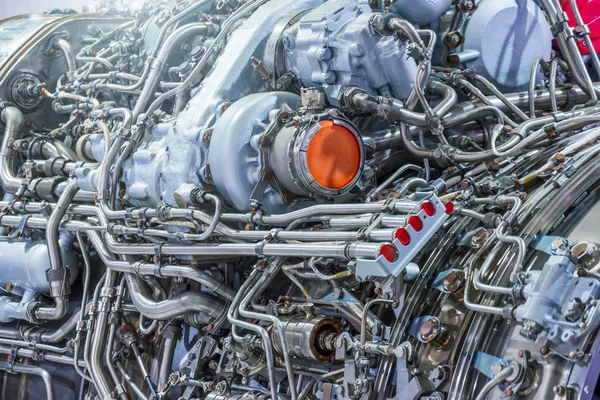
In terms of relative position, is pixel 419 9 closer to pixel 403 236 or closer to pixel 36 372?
pixel 403 236

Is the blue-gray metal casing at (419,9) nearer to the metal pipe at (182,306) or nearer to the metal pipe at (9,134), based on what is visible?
the metal pipe at (182,306)

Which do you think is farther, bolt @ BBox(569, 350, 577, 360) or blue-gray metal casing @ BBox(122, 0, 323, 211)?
blue-gray metal casing @ BBox(122, 0, 323, 211)

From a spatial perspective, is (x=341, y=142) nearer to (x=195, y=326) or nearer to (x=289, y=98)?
(x=289, y=98)

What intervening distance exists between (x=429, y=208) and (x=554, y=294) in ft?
1.61

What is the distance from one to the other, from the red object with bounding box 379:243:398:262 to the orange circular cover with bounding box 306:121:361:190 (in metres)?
0.53

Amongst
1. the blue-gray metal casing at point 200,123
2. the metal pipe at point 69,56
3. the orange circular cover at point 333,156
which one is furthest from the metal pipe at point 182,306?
the metal pipe at point 69,56

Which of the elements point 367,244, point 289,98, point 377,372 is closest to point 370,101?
point 289,98

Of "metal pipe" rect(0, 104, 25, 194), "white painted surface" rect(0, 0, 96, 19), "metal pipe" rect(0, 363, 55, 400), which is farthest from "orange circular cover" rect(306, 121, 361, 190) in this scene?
"white painted surface" rect(0, 0, 96, 19)

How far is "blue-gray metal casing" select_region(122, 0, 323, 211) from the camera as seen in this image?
3.34 meters

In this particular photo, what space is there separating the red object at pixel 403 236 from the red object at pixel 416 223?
3 centimetres

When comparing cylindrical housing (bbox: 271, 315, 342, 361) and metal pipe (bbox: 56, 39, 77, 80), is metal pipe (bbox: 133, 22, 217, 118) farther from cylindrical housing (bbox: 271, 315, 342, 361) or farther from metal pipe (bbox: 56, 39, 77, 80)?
cylindrical housing (bbox: 271, 315, 342, 361)

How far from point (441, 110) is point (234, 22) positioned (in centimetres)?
114

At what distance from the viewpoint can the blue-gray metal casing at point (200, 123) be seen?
334 centimetres

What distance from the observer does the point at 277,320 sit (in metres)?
2.91
